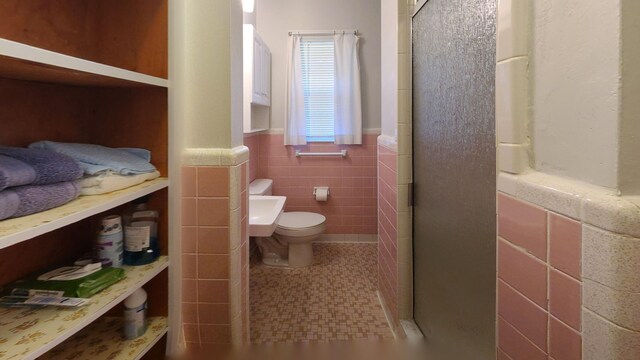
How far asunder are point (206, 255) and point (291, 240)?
160 cm

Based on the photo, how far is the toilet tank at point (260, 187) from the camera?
283cm

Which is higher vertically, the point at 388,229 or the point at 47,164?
the point at 47,164

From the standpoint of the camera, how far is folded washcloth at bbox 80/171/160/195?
854 millimetres

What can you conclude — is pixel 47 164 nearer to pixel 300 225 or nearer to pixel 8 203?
pixel 8 203

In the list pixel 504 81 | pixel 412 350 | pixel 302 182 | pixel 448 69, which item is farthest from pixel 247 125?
pixel 504 81

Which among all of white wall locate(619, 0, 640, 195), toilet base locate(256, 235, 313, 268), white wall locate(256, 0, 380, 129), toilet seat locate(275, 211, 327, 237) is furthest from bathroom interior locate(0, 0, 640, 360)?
white wall locate(256, 0, 380, 129)

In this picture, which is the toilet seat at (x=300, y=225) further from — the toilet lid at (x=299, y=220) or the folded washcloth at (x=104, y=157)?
the folded washcloth at (x=104, y=157)

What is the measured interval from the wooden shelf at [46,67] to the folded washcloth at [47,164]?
175mm

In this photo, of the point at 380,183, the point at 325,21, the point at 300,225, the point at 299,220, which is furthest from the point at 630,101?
the point at 325,21

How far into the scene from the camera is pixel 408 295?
169 cm

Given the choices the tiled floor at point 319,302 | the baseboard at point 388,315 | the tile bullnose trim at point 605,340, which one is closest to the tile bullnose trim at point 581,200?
the tile bullnose trim at point 605,340

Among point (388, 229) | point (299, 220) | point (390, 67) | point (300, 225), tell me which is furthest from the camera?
point (299, 220)

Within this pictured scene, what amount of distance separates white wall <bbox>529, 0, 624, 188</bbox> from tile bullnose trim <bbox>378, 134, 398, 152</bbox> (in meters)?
1.09

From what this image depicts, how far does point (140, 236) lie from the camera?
1.02 meters
